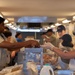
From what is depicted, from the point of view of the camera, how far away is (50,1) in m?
4.57

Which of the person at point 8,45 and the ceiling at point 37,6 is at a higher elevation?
the ceiling at point 37,6

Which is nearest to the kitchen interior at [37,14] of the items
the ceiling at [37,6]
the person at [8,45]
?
the ceiling at [37,6]

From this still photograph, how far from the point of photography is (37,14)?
24.4 feet

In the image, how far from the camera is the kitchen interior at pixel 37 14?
16.0 feet

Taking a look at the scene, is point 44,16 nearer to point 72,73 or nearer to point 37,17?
point 37,17

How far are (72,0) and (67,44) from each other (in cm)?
165

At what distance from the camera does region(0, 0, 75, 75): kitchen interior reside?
487 cm

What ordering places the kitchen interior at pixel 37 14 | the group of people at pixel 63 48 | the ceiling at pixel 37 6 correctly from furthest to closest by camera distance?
the kitchen interior at pixel 37 14
the ceiling at pixel 37 6
the group of people at pixel 63 48

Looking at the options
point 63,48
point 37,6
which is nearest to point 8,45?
point 63,48

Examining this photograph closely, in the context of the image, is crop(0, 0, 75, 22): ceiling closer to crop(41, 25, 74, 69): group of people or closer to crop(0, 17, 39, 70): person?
crop(41, 25, 74, 69): group of people

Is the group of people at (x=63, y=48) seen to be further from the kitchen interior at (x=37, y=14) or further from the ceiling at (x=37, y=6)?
the ceiling at (x=37, y=6)

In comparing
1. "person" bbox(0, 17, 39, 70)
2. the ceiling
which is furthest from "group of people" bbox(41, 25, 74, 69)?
the ceiling

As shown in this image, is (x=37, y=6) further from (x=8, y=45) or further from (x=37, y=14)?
(x=8, y=45)

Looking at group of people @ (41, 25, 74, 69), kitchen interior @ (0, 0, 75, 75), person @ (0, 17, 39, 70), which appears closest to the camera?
group of people @ (41, 25, 74, 69)
